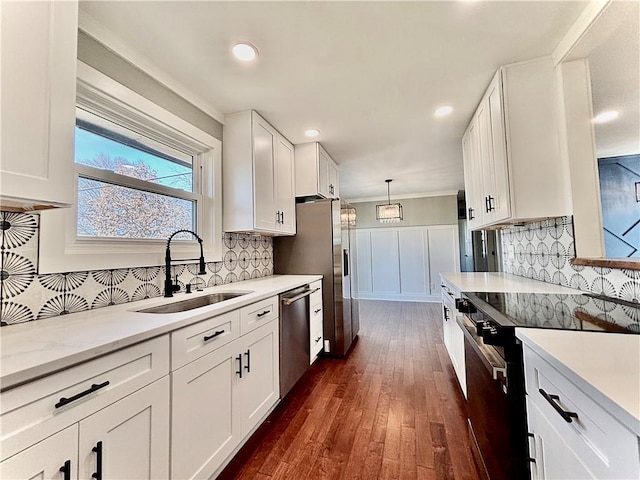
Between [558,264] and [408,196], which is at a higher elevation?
[408,196]

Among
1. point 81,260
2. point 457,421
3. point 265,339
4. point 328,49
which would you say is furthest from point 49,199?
point 457,421

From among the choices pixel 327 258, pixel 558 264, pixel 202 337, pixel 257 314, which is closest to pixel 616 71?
pixel 558 264

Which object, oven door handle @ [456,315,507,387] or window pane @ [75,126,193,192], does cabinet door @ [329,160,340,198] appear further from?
oven door handle @ [456,315,507,387]

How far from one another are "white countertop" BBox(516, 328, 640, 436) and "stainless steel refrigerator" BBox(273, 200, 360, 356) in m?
2.14

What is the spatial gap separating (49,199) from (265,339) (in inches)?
52.7

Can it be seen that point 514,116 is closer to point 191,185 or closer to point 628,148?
point 628,148

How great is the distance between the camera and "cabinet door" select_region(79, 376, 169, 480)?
84 cm

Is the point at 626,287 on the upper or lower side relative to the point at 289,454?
upper

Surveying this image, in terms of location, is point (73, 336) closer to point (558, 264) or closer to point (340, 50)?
point (340, 50)

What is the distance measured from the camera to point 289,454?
1.59 metres

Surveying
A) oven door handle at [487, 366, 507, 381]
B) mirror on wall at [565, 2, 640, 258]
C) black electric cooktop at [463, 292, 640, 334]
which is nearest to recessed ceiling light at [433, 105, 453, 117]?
mirror on wall at [565, 2, 640, 258]

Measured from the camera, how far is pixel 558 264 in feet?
6.46

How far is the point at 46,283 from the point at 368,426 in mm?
1997

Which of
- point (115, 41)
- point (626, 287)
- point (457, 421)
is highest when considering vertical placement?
point (115, 41)
